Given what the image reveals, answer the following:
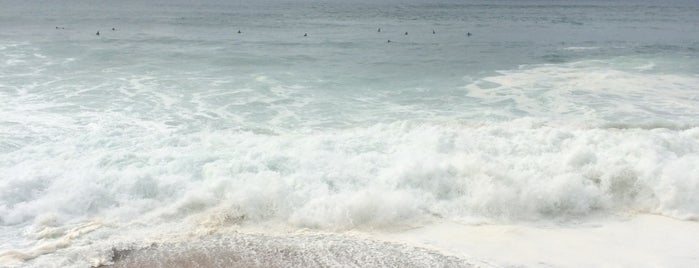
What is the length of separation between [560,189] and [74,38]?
3415 centimetres

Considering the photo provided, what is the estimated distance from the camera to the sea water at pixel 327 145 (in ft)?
30.7

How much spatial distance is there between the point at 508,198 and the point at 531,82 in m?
12.2

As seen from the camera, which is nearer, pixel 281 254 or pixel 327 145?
pixel 281 254

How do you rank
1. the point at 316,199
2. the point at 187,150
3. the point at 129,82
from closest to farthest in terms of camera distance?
the point at 316,199, the point at 187,150, the point at 129,82

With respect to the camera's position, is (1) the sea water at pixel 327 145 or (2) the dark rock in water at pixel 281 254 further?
(1) the sea water at pixel 327 145

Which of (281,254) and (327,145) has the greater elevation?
(327,145)

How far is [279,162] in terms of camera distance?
460 inches

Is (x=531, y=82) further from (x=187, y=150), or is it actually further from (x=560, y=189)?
(x=187, y=150)

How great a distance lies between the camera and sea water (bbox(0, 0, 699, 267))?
30.7 ft

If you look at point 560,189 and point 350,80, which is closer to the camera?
point 560,189

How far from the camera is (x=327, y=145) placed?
41.7 ft

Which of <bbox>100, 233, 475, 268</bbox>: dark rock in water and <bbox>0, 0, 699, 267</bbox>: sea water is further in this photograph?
<bbox>0, 0, 699, 267</bbox>: sea water

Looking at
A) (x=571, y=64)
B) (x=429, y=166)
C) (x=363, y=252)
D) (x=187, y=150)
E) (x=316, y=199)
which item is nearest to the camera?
(x=363, y=252)

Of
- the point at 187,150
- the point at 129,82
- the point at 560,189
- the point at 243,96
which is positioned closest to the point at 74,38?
the point at 129,82
